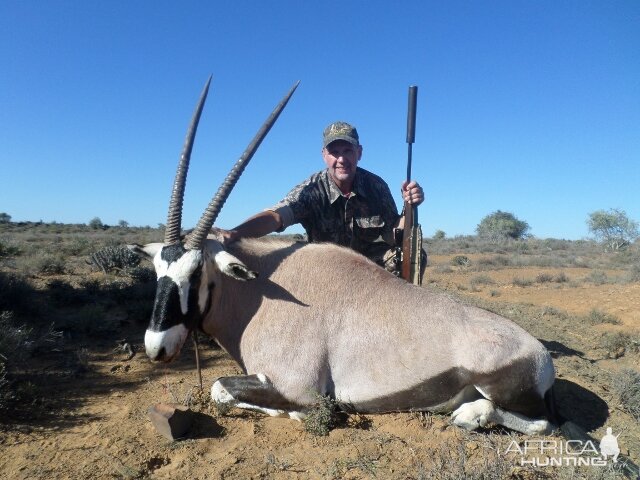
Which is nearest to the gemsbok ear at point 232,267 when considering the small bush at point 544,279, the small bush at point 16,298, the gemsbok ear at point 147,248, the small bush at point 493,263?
the gemsbok ear at point 147,248

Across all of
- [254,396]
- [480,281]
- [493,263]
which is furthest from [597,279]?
[254,396]

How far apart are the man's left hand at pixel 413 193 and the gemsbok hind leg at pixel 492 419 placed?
2.57 metres

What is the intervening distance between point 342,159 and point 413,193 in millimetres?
1038

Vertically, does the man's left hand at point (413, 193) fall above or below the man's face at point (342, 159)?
below

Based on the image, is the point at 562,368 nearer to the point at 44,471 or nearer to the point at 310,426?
the point at 310,426

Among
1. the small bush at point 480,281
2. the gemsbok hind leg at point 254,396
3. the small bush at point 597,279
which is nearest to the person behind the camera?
the gemsbok hind leg at point 254,396

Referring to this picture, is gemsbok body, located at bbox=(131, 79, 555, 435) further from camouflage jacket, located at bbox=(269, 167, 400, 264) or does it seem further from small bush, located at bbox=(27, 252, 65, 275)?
small bush, located at bbox=(27, 252, 65, 275)

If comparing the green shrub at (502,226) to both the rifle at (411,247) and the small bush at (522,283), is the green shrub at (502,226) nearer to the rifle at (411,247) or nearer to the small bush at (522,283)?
the small bush at (522,283)

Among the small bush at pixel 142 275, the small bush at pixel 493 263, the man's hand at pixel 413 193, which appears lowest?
the small bush at pixel 142 275

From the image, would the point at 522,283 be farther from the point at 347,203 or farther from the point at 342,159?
the point at 342,159

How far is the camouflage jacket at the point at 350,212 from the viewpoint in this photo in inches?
224

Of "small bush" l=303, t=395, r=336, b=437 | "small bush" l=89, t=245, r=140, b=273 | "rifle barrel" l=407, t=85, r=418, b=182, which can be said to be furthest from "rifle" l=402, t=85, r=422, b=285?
"small bush" l=89, t=245, r=140, b=273

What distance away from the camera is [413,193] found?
517cm

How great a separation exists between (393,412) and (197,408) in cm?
168
